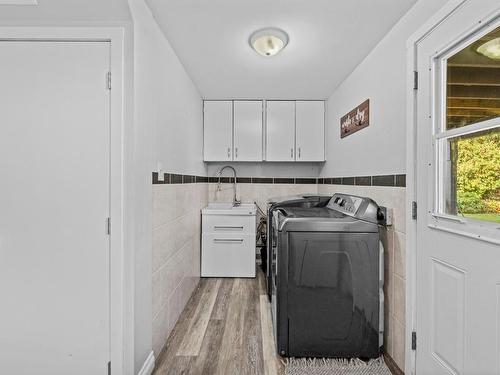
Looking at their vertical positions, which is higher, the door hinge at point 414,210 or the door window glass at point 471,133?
the door window glass at point 471,133

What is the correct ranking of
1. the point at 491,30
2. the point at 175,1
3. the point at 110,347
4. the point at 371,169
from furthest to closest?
the point at 371,169 → the point at 175,1 → the point at 110,347 → the point at 491,30

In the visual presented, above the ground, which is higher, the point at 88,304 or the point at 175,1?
the point at 175,1

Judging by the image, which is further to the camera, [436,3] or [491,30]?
[436,3]

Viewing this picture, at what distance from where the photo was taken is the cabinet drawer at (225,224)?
333 cm

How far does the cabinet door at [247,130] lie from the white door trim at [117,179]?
Result: 219cm

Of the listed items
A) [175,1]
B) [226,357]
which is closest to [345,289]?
[226,357]

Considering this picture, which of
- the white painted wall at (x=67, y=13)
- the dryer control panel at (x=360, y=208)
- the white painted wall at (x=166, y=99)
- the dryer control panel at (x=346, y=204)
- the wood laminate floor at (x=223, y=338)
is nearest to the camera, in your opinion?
the white painted wall at (x=67, y=13)

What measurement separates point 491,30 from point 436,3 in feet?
1.29

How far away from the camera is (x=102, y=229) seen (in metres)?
1.50

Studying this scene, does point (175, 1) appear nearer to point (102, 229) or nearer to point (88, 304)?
point (102, 229)

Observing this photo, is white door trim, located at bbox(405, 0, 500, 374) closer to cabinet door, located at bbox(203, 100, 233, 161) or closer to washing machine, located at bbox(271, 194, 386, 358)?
washing machine, located at bbox(271, 194, 386, 358)

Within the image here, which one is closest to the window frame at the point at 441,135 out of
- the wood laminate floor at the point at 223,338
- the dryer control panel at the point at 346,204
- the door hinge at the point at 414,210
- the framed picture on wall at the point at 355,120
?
the door hinge at the point at 414,210

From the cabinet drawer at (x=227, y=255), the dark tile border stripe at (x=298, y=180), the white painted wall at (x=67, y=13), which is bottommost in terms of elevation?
the cabinet drawer at (x=227, y=255)

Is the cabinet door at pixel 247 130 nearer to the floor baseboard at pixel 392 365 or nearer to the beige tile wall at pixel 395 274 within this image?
the beige tile wall at pixel 395 274
